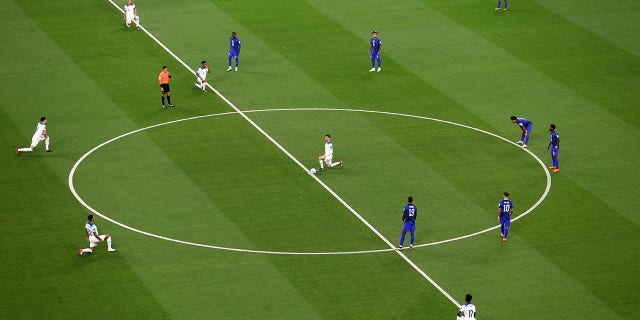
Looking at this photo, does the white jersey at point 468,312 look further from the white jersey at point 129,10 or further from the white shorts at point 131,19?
the white jersey at point 129,10

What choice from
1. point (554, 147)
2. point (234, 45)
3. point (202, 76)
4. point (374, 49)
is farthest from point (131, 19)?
point (554, 147)

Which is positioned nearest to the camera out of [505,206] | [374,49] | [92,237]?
[92,237]

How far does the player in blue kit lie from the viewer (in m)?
36.6

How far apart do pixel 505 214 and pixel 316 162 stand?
9.27 meters

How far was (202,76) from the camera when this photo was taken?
50156 millimetres

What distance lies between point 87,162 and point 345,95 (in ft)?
42.2

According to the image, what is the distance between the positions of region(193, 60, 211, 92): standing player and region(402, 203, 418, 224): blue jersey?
17049 mm

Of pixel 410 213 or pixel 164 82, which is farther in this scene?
pixel 164 82

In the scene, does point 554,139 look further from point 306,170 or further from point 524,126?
point 306,170

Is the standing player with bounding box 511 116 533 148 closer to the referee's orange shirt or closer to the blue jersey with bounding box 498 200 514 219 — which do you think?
the blue jersey with bounding box 498 200 514 219

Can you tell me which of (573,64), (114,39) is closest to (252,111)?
(114,39)

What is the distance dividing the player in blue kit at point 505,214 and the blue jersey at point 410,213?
2.97 metres

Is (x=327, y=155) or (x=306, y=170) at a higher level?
(x=327, y=155)

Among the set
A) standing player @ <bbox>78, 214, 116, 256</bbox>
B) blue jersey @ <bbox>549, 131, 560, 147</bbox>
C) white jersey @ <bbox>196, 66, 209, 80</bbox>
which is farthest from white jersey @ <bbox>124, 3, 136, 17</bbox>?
blue jersey @ <bbox>549, 131, 560, 147</bbox>
